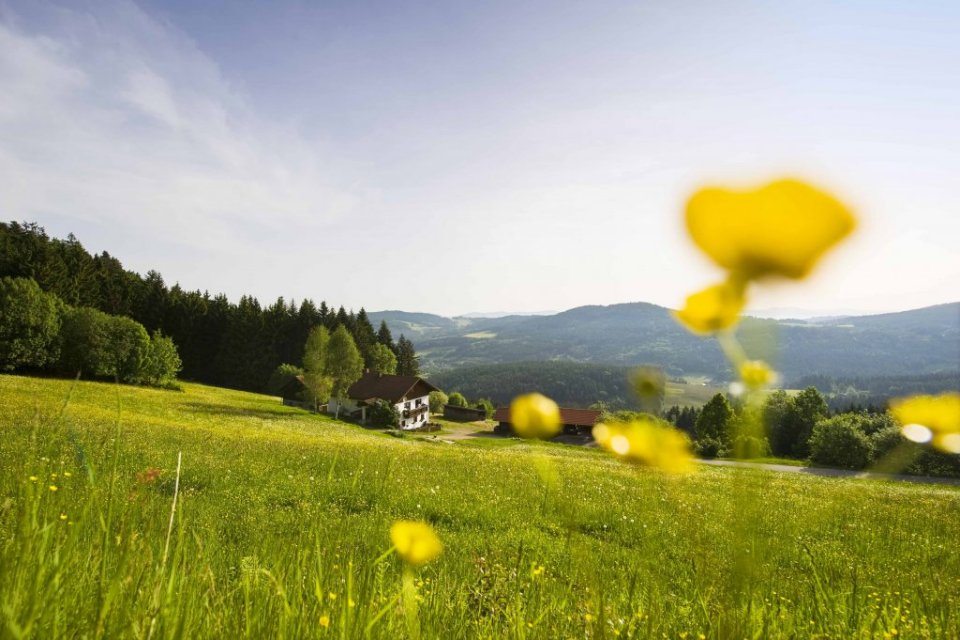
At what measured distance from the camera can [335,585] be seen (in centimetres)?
246

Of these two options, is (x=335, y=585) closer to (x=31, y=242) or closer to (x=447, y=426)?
(x=447, y=426)

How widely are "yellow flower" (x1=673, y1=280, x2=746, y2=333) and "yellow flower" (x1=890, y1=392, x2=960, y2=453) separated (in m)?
0.39

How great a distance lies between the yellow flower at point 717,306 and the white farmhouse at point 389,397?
6202 centimetres

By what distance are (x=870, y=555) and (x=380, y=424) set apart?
55.7 m

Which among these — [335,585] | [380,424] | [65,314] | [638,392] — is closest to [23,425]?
[335,585]

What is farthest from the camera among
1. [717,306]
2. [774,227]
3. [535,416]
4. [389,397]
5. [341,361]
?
[389,397]

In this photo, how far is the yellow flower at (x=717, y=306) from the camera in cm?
72

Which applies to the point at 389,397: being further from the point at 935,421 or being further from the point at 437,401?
the point at 935,421

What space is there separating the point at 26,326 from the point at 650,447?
68762 millimetres

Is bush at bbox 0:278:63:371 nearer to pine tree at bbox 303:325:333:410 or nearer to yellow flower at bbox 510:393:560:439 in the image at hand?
pine tree at bbox 303:325:333:410

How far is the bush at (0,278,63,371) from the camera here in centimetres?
4994

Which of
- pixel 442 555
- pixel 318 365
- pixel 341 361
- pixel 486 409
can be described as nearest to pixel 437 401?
pixel 486 409

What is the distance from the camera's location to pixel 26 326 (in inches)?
2012

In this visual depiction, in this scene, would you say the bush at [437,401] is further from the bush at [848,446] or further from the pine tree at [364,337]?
the bush at [848,446]
